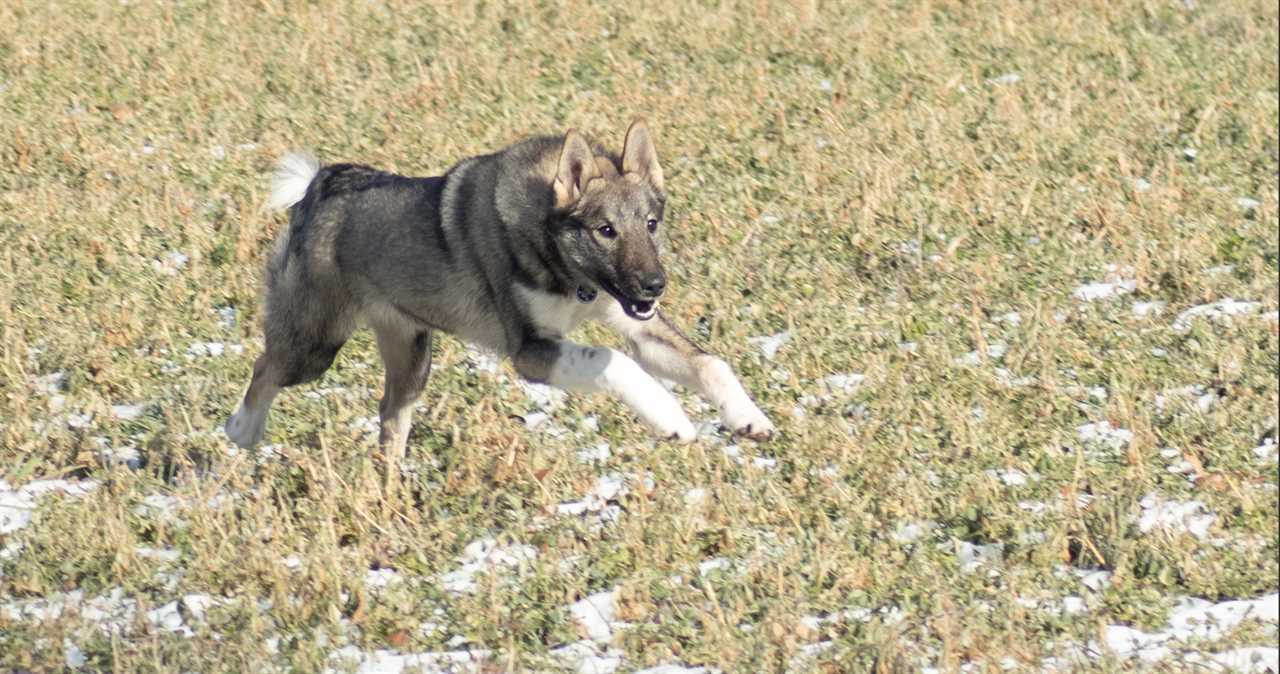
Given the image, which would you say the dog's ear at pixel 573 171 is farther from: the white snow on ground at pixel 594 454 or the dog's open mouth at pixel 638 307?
the white snow on ground at pixel 594 454

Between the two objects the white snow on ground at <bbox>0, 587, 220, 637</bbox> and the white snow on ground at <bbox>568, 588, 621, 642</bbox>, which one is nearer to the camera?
the white snow on ground at <bbox>0, 587, 220, 637</bbox>

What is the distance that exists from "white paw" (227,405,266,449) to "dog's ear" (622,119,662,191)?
7.28 feet

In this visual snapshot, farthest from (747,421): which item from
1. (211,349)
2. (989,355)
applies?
(211,349)

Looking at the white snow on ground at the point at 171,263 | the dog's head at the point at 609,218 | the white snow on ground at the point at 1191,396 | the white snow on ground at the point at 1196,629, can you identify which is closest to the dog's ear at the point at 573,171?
the dog's head at the point at 609,218

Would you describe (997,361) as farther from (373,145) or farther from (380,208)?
(373,145)

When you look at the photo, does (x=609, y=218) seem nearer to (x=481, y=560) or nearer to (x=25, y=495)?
(x=481, y=560)

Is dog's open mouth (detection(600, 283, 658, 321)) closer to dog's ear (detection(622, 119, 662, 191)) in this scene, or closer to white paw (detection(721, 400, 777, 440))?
white paw (detection(721, 400, 777, 440))

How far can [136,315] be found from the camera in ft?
29.8

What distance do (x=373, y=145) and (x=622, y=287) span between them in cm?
584

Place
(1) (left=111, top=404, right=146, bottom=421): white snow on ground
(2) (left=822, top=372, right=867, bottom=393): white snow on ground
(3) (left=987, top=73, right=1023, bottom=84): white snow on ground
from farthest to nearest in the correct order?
(3) (left=987, top=73, right=1023, bottom=84): white snow on ground < (2) (left=822, top=372, right=867, bottom=393): white snow on ground < (1) (left=111, top=404, right=146, bottom=421): white snow on ground

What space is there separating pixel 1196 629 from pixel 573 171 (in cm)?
315

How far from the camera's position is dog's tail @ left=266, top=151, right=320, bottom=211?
8016mm

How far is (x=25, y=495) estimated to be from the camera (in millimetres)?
7273

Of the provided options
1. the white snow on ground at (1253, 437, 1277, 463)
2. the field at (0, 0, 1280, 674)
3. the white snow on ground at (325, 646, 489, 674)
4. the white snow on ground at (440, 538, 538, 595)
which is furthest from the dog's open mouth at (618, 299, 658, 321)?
the white snow on ground at (1253, 437, 1277, 463)
